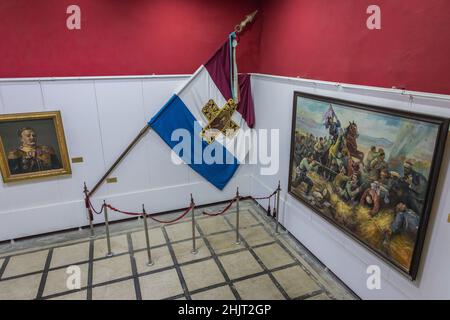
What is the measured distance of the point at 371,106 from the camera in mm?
3027

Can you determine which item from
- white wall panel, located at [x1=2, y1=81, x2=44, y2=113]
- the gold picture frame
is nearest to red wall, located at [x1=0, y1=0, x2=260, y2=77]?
white wall panel, located at [x1=2, y1=81, x2=44, y2=113]

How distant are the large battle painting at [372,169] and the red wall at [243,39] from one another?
14.5 inches

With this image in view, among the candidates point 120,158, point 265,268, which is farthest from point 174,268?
point 120,158

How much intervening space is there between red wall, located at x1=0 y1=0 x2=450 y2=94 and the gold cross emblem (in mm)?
696

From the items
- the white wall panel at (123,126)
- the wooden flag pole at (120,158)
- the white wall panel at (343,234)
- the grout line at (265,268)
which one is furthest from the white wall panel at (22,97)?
the grout line at (265,268)

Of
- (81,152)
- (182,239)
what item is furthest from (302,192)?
(81,152)

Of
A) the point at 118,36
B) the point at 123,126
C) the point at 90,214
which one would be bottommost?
the point at 90,214

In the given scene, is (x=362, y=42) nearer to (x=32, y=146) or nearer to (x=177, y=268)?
(x=177, y=268)

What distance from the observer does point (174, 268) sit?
4.06 m

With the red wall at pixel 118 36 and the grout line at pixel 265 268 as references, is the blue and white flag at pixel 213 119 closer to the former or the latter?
the red wall at pixel 118 36

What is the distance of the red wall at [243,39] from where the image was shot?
2619 millimetres

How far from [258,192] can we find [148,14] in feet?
11.6

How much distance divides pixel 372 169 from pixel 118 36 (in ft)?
12.7

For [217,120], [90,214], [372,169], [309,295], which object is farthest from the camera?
[217,120]
